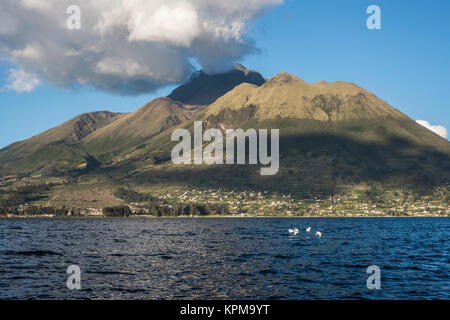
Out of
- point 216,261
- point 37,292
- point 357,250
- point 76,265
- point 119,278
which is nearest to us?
point 37,292

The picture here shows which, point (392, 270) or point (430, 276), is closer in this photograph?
point (430, 276)

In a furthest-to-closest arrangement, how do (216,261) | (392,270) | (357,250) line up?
(357,250)
(216,261)
(392,270)

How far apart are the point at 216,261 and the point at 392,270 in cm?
3072

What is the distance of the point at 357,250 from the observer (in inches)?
3718

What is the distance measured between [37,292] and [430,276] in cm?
5453

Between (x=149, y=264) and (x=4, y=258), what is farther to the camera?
(x=4, y=258)
